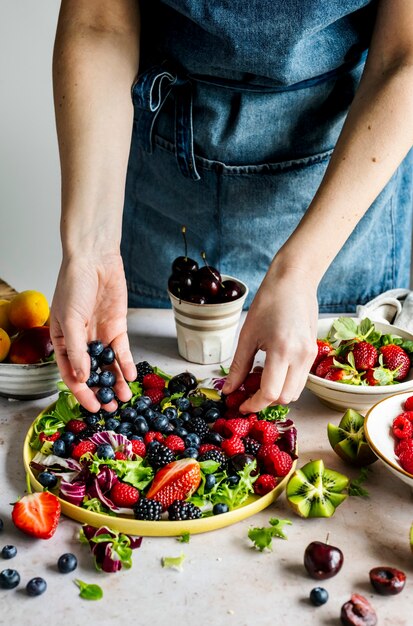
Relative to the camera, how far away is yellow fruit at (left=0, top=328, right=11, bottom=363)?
1.46 metres

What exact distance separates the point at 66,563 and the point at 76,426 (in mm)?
300

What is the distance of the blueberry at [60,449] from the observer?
4.08 feet

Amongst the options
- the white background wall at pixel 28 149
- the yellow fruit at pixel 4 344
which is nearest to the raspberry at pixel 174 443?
the yellow fruit at pixel 4 344

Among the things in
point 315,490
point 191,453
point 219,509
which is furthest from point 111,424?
point 315,490

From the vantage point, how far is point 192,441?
1.26 m

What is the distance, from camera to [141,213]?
1964 millimetres

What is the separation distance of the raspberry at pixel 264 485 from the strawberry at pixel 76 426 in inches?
12.9

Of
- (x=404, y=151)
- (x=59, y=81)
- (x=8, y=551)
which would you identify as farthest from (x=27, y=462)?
(x=404, y=151)

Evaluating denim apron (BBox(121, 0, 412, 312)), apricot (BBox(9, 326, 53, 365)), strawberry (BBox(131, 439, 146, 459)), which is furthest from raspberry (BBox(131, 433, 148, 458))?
denim apron (BBox(121, 0, 412, 312))

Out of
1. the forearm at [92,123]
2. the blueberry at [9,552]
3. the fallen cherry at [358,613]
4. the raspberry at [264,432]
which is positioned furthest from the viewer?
the forearm at [92,123]

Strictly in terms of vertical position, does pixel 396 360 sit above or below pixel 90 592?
above

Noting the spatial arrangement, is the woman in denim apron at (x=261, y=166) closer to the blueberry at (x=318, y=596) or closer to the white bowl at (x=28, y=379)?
the white bowl at (x=28, y=379)

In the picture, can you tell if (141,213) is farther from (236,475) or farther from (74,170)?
(236,475)

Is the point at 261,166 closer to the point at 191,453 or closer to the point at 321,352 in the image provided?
the point at 321,352
